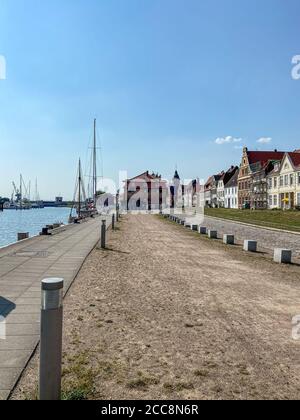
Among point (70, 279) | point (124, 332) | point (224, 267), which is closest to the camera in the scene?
point (124, 332)

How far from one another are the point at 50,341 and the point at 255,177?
78.5 m

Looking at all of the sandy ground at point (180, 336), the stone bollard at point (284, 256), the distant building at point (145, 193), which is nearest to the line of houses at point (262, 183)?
the distant building at point (145, 193)

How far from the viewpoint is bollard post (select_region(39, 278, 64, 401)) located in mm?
3457

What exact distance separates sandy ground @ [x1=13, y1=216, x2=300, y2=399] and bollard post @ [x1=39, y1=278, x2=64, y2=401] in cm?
42

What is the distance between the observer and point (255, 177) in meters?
78.1

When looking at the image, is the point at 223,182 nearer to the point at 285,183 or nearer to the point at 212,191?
the point at 212,191

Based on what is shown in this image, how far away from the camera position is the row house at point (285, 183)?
5856 cm

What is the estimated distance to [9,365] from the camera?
444 centimetres

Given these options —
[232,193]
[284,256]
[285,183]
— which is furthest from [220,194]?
[284,256]

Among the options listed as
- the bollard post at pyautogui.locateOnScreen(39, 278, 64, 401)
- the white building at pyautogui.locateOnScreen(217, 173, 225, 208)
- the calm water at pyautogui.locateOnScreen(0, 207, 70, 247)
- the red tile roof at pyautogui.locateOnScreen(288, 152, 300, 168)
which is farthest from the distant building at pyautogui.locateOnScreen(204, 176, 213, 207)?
the bollard post at pyautogui.locateOnScreen(39, 278, 64, 401)

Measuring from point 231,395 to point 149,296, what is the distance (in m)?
4.48
